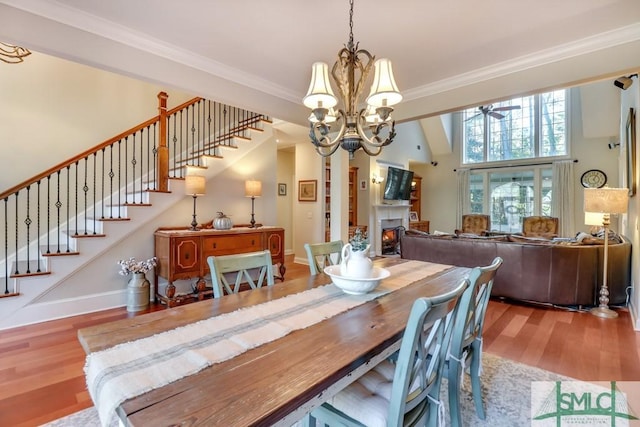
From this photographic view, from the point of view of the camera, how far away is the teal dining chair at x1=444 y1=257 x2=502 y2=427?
1.41 metres

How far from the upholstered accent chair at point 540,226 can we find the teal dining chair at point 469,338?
6.65m

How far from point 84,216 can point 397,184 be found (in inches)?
251

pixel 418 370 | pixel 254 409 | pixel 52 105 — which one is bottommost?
pixel 418 370

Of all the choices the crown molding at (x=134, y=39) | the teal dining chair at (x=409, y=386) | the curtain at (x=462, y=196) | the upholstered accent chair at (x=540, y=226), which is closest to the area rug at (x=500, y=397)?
the teal dining chair at (x=409, y=386)

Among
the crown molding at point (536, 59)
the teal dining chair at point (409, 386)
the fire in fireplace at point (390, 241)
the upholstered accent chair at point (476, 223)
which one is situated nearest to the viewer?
the teal dining chair at point (409, 386)

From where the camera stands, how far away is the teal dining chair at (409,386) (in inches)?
40.3

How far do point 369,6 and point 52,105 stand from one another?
4.32m

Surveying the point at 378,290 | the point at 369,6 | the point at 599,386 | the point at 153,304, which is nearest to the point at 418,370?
the point at 378,290

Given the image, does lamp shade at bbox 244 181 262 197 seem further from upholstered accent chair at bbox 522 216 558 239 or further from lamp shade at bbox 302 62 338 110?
upholstered accent chair at bbox 522 216 558 239

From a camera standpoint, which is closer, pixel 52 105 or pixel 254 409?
pixel 254 409

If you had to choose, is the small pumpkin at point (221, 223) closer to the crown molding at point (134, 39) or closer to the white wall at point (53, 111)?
the crown molding at point (134, 39)

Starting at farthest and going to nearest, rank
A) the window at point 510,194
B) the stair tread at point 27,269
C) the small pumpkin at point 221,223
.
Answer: the window at point 510,194 < the small pumpkin at point 221,223 < the stair tread at point 27,269

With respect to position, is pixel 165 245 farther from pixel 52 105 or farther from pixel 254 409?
pixel 254 409

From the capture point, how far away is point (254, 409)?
2.50 ft
